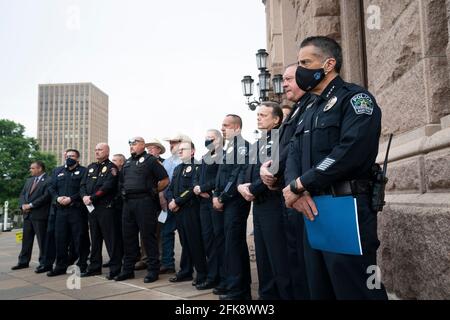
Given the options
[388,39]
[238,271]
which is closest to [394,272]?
[238,271]

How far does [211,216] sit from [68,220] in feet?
9.75

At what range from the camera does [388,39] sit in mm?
3627

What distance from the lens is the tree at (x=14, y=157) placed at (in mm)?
44594

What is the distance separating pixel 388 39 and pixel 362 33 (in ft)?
5.68

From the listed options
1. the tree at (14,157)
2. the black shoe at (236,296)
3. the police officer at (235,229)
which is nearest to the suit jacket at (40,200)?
the police officer at (235,229)

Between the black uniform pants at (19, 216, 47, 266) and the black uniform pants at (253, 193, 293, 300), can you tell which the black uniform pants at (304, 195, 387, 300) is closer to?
the black uniform pants at (253, 193, 293, 300)

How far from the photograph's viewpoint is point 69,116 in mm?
92188

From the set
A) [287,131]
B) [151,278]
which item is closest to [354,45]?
[287,131]

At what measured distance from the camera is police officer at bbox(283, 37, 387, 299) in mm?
2217

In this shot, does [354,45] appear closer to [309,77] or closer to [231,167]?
[231,167]

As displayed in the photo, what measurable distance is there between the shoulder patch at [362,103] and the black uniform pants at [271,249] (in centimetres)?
166

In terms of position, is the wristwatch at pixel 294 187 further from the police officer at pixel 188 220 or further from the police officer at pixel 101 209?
the police officer at pixel 101 209

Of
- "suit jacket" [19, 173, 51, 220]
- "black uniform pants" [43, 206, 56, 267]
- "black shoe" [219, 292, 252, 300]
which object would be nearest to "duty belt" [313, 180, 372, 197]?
"black shoe" [219, 292, 252, 300]

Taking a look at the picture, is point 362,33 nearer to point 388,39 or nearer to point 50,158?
point 388,39
